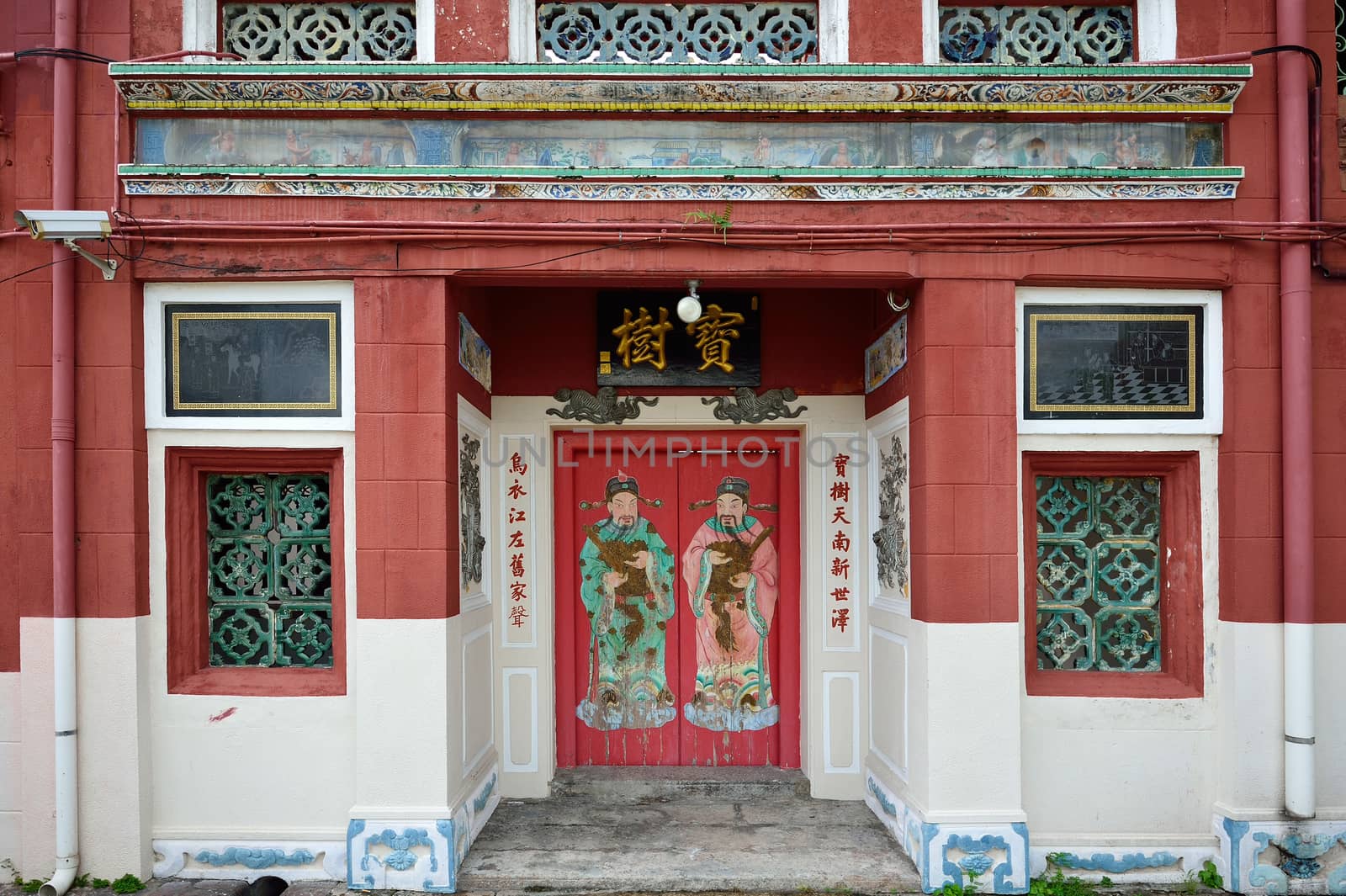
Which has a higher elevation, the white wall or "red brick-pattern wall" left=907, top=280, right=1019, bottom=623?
"red brick-pattern wall" left=907, top=280, right=1019, bottom=623

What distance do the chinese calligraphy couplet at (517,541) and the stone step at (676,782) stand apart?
98 centimetres

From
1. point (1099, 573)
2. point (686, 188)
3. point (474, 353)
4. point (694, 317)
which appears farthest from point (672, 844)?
point (686, 188)

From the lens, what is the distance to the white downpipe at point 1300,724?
177 inches

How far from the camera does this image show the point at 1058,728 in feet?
15.4

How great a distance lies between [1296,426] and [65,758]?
6.61m

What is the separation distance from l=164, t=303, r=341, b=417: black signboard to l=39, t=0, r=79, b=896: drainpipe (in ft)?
1.56

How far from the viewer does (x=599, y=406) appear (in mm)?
5848

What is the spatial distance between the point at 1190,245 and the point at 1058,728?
2.68 metres

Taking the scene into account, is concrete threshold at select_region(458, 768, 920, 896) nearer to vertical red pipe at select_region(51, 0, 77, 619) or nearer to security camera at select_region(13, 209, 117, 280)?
vertical red pipe at select_region(51, 0, 77, 619)

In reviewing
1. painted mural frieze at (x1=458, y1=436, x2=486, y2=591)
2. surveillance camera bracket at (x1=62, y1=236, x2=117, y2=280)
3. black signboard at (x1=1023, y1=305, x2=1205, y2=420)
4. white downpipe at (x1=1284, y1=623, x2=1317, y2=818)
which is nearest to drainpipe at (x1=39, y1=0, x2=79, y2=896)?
surveillance camera bracket at (x1=62, y1=236, x2=117, y2=280)

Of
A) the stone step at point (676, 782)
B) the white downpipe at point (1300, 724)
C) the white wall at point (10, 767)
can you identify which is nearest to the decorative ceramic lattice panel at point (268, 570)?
the white wall at point (10, 767)

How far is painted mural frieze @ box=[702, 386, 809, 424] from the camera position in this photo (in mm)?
5832

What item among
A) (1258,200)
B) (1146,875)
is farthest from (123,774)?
(1258,200)

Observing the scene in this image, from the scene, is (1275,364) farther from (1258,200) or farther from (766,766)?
(766,766)
